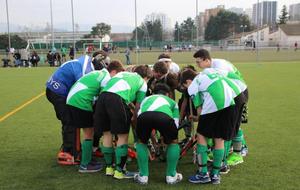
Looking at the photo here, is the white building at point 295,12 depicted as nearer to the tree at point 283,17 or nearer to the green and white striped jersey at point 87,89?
the tree at point 283,17

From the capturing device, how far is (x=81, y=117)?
18.6 ft

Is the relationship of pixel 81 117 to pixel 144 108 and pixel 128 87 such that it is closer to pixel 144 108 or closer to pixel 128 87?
pixel 128 87

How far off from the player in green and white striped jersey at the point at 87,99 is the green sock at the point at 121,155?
54cm

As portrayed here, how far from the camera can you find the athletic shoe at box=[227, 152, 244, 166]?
5.97 m

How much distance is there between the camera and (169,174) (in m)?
5.20

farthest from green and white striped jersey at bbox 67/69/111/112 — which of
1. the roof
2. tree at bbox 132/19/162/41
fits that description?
the roof

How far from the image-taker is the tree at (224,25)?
8857 centimetres

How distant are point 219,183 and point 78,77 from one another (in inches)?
106

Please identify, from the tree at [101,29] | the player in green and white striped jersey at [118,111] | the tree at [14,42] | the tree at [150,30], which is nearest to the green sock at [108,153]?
the player in green and white striped jersey at [118,111]

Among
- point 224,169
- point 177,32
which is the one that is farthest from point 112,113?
point 177,32

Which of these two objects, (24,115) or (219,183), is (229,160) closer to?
(219,183)

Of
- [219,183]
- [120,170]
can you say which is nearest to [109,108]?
[120,170]

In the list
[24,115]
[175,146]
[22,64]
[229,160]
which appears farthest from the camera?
[22,64]

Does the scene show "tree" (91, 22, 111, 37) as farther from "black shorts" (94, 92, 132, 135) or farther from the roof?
"black shorts" (94, 92, 132, 135)
